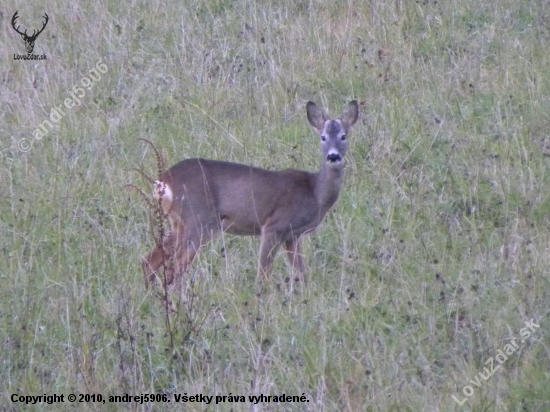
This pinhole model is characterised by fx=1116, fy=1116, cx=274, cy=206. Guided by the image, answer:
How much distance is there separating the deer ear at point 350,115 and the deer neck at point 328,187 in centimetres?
38

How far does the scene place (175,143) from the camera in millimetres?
7898

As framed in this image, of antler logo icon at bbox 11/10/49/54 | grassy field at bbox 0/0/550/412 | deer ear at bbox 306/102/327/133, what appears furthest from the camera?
antler logo icon at bbox 11/10/49/54

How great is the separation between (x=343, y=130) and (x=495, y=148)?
1125 millimetres

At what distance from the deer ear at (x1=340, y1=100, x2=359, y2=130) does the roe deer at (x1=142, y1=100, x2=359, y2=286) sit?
0.23m

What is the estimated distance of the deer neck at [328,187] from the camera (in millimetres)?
6844

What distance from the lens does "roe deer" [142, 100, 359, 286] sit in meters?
6.68

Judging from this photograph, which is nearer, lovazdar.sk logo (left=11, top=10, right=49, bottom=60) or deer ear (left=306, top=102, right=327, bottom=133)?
deer ear (left=306, top=102, right=327, bottom=133)

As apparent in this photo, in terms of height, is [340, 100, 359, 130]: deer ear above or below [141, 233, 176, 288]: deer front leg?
above

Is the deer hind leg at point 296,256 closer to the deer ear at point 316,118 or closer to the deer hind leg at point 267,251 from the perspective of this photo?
the deer hind leg at point 267,251

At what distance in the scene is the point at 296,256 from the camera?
6.39 metres

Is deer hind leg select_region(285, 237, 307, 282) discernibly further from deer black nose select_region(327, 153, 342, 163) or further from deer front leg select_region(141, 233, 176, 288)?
deer front leg select_region(141, 233, 176, 288)

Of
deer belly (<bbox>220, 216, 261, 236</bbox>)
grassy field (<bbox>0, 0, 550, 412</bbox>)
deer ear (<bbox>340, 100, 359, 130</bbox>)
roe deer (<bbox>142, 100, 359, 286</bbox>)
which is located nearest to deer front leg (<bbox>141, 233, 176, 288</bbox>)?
grassy field (<bbox>0, 0, 550, 412</bbox>)

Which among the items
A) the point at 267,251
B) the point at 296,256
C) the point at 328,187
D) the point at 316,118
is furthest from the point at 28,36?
the point at 296,256

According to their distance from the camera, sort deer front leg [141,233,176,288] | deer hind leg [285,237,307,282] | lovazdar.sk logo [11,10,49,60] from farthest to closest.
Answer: lovazdar.sk logo [11,10,49,60], deer hind leg [285,237,307,282], deer front leg [141,233,176,288]
